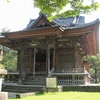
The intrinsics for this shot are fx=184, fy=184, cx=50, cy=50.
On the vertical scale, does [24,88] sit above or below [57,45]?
below

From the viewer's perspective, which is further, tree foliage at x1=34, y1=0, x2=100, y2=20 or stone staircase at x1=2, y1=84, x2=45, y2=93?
stone staircase at x1=2, y1=84, x2=45, y2=93

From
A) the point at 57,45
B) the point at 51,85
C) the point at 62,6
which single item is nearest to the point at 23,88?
the point at 51,85

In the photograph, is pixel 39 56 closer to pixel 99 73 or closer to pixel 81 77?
pixel 81 77

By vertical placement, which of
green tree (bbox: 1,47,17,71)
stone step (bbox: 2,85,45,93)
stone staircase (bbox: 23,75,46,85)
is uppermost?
green tree (bbox: 1,47,17,71)

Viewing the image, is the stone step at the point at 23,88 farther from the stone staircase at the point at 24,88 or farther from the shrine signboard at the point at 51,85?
the shrine signboard at the point at 51,85

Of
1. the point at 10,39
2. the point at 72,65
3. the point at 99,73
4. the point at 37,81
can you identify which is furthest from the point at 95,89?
the point at 99,73

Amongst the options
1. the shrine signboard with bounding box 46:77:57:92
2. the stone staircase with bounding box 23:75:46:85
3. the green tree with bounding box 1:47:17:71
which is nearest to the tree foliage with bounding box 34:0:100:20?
the shrine signboard with bounding box 46:77:57:92

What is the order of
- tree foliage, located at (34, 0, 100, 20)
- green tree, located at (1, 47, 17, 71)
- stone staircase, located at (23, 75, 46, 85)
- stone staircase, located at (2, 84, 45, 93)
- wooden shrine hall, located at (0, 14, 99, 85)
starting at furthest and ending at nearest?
green tree, located at (1, 47, 17, 71)
stone staircase, located at (23, 75, 46, 85)
wooden shrine hall, located at (0, 14, 99, 85)
stone staircase, located at (2, 84, 45, 93)
tree foliage, located at (34, 0, 100, 20)

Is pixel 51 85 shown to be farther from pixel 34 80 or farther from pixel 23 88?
pixel 34 80

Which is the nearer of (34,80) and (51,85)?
(51,85)

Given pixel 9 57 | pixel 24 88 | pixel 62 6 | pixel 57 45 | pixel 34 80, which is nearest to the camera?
pixel 62 6

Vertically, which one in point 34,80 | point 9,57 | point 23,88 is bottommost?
point 23,88

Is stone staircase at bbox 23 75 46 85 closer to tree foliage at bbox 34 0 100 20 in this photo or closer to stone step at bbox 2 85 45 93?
stone step at bbox 2 85 45 93

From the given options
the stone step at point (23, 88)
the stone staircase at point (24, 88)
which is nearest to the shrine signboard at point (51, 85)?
the stone staircase at point (24, 88)
